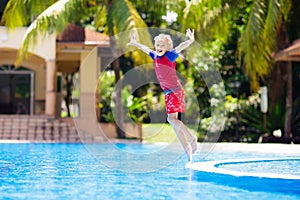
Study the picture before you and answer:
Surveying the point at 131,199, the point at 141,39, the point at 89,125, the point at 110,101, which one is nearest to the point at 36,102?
the point at 110,101

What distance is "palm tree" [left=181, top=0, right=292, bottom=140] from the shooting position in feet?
53.0

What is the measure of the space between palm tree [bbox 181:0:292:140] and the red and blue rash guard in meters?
8.09

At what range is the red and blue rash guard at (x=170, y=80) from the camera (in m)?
8.12

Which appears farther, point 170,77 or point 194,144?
point 194,144

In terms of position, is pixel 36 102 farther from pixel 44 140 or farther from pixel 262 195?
pixel 262 195

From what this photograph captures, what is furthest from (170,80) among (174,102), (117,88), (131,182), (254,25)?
(117,88)

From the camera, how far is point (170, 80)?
8.12 m

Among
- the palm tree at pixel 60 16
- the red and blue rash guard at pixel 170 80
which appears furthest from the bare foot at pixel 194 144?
the palm tree at pixel 60 16

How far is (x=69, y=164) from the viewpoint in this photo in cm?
906

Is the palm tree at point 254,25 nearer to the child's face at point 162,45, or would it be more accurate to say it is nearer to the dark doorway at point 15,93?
the child's face at point 162,45

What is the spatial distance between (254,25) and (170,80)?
29.1 feet

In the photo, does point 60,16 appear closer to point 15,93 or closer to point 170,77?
point 15,93

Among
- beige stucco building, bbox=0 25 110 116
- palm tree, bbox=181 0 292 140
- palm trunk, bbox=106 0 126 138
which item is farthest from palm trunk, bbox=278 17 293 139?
beige stucco building, bbox=0 25 110 116

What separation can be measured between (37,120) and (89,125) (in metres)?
1.91
